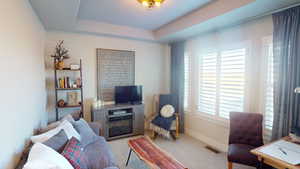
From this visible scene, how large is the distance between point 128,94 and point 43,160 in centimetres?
276

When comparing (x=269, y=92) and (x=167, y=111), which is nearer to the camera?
(x=269, y=92)

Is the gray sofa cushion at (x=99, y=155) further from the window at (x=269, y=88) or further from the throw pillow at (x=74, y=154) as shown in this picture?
the window at (x=269, y=88)

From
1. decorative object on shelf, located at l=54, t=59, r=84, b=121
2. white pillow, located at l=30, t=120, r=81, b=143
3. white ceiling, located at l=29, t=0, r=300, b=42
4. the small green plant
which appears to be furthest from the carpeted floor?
white ceiling, located at l=29, t=0, r=300, b=42

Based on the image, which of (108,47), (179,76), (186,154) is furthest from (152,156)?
(108,47)

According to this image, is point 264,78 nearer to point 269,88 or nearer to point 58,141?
point 269,88

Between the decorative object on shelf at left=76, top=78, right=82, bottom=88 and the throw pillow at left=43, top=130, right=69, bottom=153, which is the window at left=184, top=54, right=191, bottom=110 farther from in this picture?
the throw pillow at left=43, top=130, right=69, bottom=153

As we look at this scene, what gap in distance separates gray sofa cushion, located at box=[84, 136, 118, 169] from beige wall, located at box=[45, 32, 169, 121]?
163cm

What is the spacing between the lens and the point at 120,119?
379cm

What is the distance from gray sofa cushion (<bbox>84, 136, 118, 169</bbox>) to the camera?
1848 mm

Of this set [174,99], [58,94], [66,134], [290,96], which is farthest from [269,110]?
[58,94]

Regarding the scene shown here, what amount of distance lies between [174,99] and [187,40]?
1.58m

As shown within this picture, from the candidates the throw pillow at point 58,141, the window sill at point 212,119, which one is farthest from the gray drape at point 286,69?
the throw pillow at point 58,141

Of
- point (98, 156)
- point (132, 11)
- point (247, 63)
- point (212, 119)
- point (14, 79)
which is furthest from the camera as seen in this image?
point (212, 119)

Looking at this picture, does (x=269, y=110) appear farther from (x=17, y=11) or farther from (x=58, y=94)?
(x=58, y=94)
